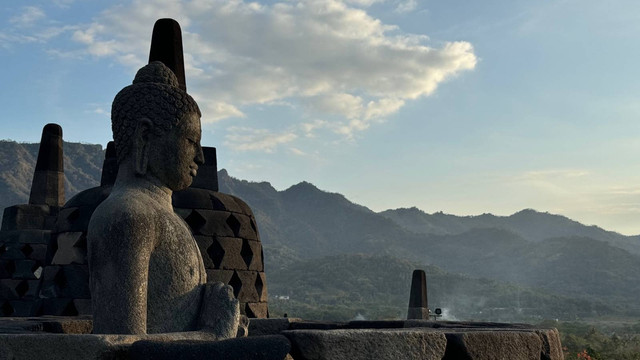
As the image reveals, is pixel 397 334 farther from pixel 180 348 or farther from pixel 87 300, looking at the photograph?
pixel 87 300

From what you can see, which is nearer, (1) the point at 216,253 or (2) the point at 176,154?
(2) the point at 176,154

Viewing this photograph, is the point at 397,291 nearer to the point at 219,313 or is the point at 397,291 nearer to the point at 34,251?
the point at 34,251

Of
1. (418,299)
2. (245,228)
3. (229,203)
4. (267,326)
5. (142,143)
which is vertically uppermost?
(229,203)

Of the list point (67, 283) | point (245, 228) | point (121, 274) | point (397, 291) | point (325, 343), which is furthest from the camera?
point (397, 291)

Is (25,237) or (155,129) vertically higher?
(155,129)

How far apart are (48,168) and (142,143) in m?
11.3

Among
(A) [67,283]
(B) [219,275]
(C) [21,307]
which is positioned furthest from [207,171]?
(C) [21,307]

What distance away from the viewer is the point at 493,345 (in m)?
4.84

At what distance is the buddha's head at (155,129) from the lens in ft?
15.3

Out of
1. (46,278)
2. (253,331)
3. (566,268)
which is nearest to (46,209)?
(46,278)

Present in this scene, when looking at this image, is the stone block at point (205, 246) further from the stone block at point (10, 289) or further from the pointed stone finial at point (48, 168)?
the pointed stone finial at point (48, 168)

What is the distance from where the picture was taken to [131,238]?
4.08 meters

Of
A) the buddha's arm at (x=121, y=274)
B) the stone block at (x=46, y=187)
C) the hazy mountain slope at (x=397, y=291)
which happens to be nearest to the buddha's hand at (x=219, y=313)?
the buddha's arm at (x=121, y=274)

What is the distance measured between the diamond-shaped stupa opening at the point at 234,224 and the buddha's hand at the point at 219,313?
5465 millimetres
